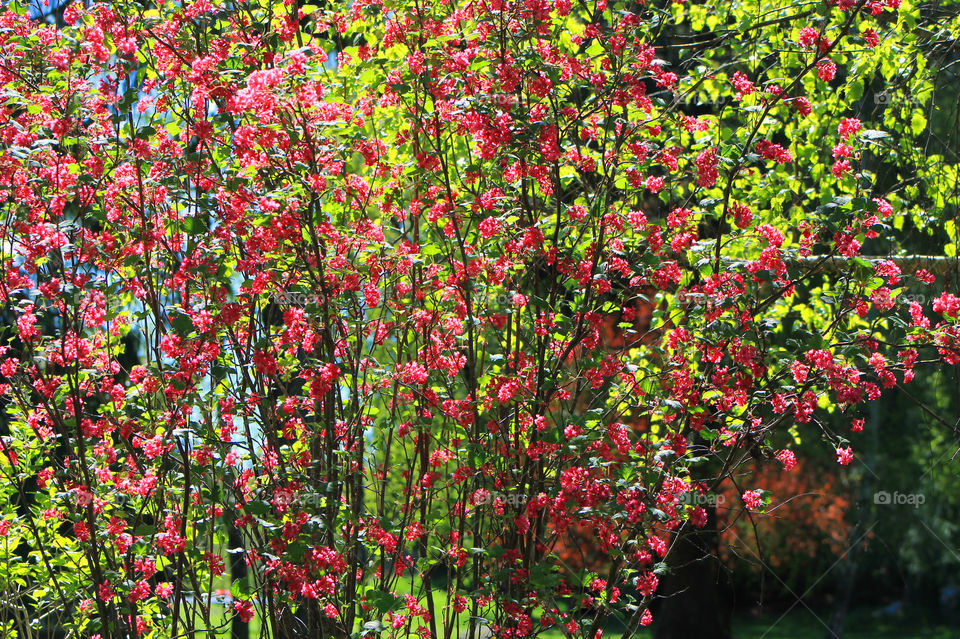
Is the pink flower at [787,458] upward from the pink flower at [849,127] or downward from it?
downward

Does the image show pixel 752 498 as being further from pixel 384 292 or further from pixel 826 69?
pixel 826 69

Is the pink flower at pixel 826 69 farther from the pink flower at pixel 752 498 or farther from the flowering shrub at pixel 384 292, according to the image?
the pink flower at pixel 752 498

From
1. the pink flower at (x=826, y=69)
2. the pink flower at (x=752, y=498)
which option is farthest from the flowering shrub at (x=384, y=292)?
the pink flower at (x=752, y=498)

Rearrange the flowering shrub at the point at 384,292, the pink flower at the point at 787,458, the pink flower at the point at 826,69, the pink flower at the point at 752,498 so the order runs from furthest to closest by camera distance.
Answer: the pink flower at the point at 826,69 < the pink flower at the point at 787,458 < the pink flower at the point at 752,498 < the flowering shrub at the point at 384,292

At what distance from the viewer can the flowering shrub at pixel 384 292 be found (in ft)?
10.0

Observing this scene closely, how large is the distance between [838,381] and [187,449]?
→ 7.02 feet

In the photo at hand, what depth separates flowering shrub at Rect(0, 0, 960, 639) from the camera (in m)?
3.06

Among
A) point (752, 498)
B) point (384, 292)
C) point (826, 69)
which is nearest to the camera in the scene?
point (752, 498)

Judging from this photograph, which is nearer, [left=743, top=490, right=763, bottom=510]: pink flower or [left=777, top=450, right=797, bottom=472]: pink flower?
[left=743, top=490, right=763, bottom=510]: pink flower

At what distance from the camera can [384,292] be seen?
11.0 feet

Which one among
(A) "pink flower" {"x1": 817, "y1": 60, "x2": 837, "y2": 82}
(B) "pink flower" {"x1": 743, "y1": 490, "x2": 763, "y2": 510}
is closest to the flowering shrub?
(A) "pink flower" {"x1": 817, "y1": 60, "x2": 837, "y2": 82}

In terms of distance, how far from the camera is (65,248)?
10.8ft

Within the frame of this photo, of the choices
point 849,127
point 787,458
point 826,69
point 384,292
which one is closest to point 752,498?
point 787,458

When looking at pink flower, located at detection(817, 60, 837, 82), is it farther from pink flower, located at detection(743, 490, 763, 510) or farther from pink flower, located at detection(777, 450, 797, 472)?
pink flower, located at detection(743, 490, 763, 510)
